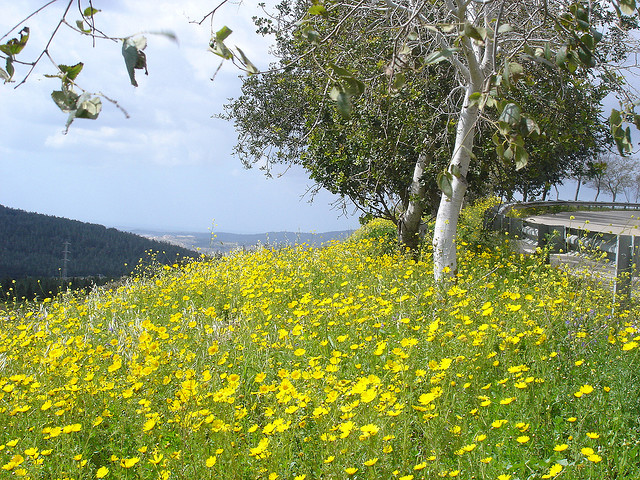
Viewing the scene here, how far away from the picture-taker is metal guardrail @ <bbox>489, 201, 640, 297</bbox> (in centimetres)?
643

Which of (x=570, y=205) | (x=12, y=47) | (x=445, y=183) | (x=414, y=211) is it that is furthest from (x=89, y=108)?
(x=570, y=205)

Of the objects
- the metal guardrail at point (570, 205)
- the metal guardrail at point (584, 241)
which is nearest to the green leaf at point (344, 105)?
the metal guardrail at point (584, 241)

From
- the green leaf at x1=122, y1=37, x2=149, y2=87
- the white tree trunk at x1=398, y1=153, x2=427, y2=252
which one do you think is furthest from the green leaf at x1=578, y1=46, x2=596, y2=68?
the white tree trunk at x1=398, y1=153, x2=427, y2=252

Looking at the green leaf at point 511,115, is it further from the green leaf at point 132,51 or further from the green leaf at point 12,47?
the green leaf at point 12,47

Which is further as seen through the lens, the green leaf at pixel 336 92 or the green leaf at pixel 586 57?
the green leaf at pixel 586 57

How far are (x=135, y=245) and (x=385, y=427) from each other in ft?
160

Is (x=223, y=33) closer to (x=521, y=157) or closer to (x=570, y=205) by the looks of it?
(x=521, y=157)

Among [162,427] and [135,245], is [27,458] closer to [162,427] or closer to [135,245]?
[162,427]

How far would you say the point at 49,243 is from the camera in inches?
2633

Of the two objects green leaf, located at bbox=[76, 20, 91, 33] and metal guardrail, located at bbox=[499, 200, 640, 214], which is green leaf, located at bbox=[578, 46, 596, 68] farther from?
metal guardrail, located at bbox=[499, 200, 640, 214]

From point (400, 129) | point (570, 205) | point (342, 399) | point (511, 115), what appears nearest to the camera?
point (511, 115)

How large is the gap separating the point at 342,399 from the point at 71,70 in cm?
234

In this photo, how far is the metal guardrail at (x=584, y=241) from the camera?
643 cm

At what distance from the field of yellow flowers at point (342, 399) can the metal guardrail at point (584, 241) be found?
0.85m
